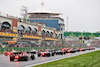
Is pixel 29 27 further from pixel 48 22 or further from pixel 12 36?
pixel 48 22

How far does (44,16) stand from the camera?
375 feet

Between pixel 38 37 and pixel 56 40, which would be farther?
pixel 56 40

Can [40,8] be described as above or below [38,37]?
above

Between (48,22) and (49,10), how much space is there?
36.1ft

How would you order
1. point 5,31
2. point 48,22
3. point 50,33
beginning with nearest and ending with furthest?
point 5,31 → point 50,33 → point 48,22

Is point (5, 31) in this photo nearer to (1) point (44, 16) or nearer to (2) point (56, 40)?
(2) point (56, 40)

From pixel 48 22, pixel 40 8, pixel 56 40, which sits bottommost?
pixel 56 40

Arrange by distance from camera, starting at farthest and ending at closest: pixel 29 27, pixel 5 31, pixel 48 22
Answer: pixel 48 22
pixel 29 27
pixel 5 31

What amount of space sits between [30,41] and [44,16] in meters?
43.3

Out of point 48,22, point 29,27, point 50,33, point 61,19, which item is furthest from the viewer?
point 61,19

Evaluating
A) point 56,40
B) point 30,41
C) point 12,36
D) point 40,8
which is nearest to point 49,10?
point 40,8

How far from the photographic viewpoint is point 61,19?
387 ft

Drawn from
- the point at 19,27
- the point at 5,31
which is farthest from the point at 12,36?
the point at 19,27

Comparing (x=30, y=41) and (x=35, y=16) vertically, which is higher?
(x=35, y=16)
